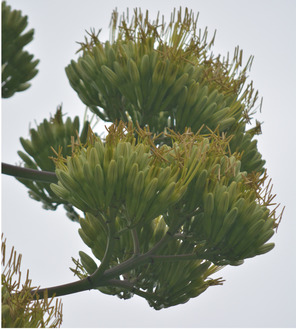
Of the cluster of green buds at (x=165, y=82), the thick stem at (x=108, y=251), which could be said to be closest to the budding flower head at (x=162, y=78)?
the cluster of green buds at (x=165, y=82)

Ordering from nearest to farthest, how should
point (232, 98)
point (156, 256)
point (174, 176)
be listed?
point (174, 176) < point (156, 256) < point (232, 98)

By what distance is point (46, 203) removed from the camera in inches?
206

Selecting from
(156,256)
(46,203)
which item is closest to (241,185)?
(156,256)

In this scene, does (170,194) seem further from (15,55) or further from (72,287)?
(15,55)

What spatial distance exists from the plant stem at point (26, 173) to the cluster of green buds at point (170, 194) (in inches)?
17.7

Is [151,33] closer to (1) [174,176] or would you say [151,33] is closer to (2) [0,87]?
(2) [0,87]

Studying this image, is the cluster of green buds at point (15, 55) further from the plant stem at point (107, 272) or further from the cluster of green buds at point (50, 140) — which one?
the plant stem at point (107, 272)

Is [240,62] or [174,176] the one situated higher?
[240,62]

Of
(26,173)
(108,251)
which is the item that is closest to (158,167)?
(108,251)

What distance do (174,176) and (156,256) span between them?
1.97ft

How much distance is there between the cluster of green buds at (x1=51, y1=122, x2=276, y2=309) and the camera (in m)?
3.43

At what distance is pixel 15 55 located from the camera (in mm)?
4277

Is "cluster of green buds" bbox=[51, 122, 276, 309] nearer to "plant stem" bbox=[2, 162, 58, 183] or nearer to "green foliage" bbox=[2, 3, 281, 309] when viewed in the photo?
"green foliage" bbox=[2, 3, 281, 309]

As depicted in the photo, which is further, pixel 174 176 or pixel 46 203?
pixel 46 203
